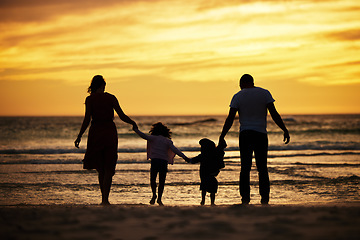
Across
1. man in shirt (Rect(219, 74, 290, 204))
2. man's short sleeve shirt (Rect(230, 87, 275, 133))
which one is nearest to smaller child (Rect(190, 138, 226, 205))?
man in shirt (Rect(219, 74, 290, 204))

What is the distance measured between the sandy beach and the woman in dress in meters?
1.18

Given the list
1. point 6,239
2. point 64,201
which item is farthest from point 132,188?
point 6,239

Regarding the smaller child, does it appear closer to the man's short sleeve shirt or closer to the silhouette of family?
the silhouette of family

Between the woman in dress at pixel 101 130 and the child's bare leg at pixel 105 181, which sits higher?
the woman in dress at pixel 101 130

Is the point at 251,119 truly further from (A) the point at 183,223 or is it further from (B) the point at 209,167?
(A) the point at 183,223

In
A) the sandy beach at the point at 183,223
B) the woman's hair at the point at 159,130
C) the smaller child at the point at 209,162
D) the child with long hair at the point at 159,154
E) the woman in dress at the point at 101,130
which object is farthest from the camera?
the woman's hair at the point at 159,130

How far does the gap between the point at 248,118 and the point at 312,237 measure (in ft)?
8.50

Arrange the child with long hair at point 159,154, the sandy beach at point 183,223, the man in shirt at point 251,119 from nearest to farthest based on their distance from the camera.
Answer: the sandy beach at point 183,223 < the man in shirt at point 251,119 < the child with long hair at point 159,154

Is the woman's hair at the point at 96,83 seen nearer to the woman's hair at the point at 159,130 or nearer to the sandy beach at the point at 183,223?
the woman's hair at the point at 159,130

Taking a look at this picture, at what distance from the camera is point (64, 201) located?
25.0 ft

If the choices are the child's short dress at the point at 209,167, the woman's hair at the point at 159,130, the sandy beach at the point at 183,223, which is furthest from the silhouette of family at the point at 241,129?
the sandy beach at the point at 183,223

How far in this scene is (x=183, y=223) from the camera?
4.27m

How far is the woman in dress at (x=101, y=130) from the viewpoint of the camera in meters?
6.14

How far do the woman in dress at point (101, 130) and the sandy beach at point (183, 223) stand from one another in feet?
3.87
